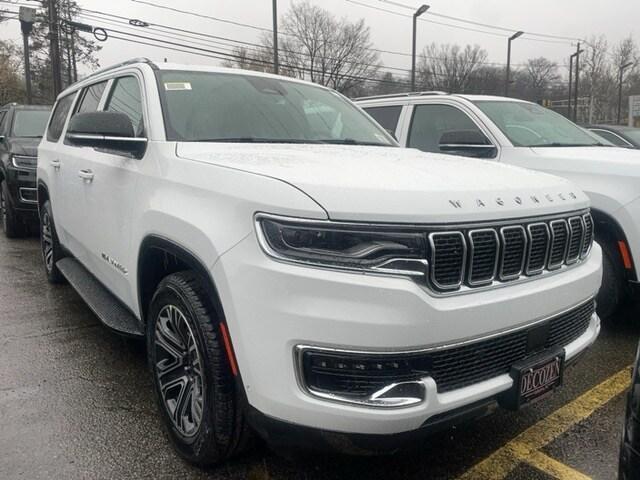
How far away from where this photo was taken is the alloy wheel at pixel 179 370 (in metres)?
2.44

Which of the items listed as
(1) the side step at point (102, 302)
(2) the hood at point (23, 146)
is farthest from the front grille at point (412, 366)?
(2) the hood at point (23, 146)

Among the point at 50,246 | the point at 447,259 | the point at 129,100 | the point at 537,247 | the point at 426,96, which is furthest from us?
the point at 426,96

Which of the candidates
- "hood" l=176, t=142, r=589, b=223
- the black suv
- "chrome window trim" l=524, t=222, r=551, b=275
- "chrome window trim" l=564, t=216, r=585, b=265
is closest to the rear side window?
"hood" l=176, t=142, r=589, b=223

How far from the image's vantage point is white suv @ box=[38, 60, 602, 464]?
1.90m

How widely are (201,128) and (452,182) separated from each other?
149 cm

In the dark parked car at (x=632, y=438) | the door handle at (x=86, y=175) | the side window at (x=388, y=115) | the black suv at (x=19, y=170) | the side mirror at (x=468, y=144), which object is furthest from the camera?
the black suv at (x=19, y=170)

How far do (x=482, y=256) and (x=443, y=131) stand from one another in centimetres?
377

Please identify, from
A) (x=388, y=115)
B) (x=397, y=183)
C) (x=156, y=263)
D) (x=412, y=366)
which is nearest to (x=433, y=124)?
(x=388, y=115)

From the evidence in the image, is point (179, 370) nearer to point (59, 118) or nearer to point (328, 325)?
point (328, 325)

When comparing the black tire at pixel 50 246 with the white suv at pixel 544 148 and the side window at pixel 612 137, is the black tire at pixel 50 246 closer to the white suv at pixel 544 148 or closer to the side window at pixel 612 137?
the white suv at pixel 544 148

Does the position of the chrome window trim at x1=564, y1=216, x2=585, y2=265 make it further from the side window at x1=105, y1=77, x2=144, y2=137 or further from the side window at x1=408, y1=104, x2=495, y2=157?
the side window at x1=408, y1=104, x2=495, y2=157

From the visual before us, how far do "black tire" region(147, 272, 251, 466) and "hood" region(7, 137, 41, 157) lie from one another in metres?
6.24

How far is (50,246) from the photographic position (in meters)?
5.49

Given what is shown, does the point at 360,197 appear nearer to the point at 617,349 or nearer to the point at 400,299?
the point at 400,299
